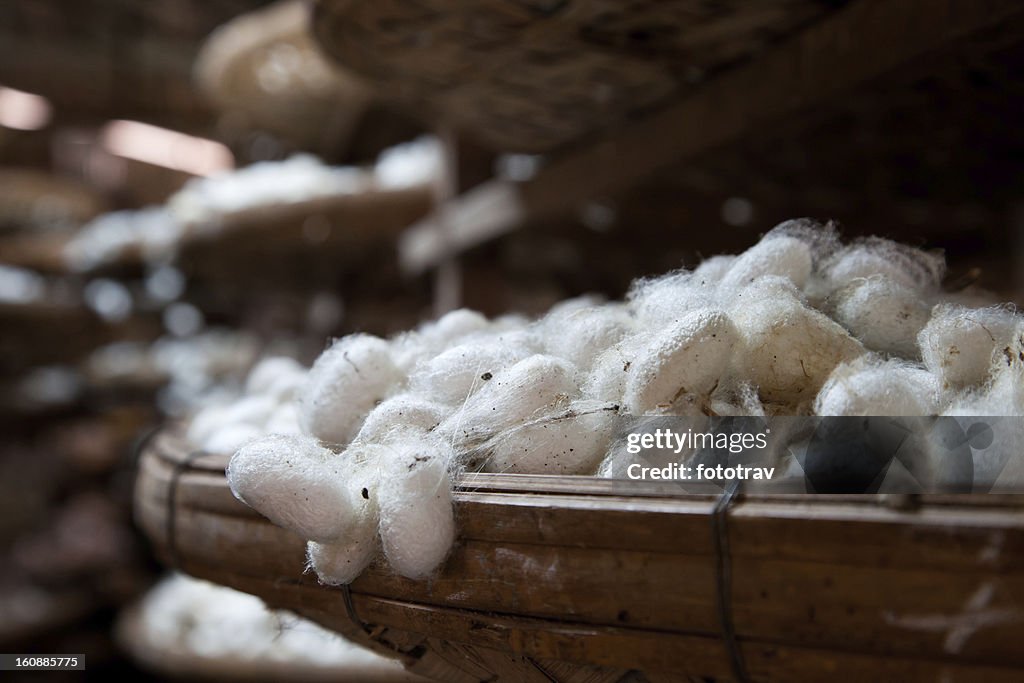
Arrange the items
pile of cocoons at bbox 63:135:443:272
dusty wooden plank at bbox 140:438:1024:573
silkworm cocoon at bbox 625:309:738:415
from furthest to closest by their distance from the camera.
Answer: pile of cocoons at bbox 63:135:443:272
silkworm cocoon at bbox 625:309:738:415
dusty wooden plank at bbox 140:438:1024:573

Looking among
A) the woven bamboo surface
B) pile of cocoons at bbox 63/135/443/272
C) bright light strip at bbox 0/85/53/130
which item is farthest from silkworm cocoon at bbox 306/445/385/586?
bright light strip at bbox 0/85/53/130

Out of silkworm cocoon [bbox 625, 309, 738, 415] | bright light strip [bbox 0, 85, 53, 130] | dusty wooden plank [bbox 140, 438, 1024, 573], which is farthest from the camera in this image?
bright light strip [bbox 0, 85, 53, 130]

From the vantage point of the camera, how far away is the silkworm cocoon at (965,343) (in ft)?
0.95

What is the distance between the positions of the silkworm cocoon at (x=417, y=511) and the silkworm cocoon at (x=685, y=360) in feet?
0.28

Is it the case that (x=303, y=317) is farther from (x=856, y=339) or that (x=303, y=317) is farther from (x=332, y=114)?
(x=856, y=339)

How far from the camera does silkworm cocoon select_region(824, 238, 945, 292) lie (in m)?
0.38

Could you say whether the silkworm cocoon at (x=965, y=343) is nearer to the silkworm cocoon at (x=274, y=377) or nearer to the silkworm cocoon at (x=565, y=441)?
the silkworm cocoon at (x=565, y=441)

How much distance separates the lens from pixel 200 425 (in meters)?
0.61

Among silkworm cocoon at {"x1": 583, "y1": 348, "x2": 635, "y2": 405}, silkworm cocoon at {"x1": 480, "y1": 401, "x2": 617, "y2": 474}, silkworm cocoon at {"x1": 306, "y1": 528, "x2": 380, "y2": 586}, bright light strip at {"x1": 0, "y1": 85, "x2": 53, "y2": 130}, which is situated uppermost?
silkworm cocoon at {"x1": 583, "y1": 348, "x2": 635, "y2": 405}

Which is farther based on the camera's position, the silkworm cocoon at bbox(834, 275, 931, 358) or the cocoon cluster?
the cocoon cluster

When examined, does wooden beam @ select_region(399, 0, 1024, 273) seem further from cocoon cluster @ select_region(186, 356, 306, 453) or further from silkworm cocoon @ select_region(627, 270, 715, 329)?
cocoon cluster @ select_region(186, 356, 306, 453)

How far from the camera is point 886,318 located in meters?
0.35

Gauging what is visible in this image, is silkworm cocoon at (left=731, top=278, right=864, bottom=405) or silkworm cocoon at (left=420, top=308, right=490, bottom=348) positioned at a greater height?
silkworm cocoon at (left=731, top=278, right=864, bottom=405)

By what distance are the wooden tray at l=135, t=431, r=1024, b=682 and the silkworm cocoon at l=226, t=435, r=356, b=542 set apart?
0.03m
